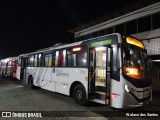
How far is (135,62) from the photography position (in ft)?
22.2

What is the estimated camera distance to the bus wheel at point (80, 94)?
26.2 ft

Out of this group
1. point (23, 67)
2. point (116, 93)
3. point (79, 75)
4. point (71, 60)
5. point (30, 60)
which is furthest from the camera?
point (23, 67)

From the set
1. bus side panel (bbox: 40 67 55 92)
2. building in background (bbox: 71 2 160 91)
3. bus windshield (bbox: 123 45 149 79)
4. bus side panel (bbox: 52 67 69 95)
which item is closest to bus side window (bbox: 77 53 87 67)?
bus side panel (bbox: 52 67 69 95)

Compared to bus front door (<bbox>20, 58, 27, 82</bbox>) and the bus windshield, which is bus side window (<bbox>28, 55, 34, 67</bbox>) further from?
the bus windshield

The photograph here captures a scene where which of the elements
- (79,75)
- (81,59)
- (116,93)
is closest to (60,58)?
(81,59)

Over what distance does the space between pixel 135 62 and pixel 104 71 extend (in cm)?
182

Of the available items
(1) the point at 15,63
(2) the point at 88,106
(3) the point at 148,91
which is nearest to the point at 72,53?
(2) the point at 88,106

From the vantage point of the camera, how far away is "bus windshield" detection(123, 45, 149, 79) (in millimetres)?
6379

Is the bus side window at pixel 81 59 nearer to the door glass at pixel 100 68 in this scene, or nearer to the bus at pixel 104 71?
the bus at pixel 104 71

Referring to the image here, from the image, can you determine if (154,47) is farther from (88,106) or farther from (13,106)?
(13,106)

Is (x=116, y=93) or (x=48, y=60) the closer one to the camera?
(x=116, y=93)

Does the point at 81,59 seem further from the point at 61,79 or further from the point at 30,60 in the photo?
the point at 30,60

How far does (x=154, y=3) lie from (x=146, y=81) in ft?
27.9

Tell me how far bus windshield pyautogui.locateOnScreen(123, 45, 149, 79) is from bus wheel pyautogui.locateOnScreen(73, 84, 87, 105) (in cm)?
249
